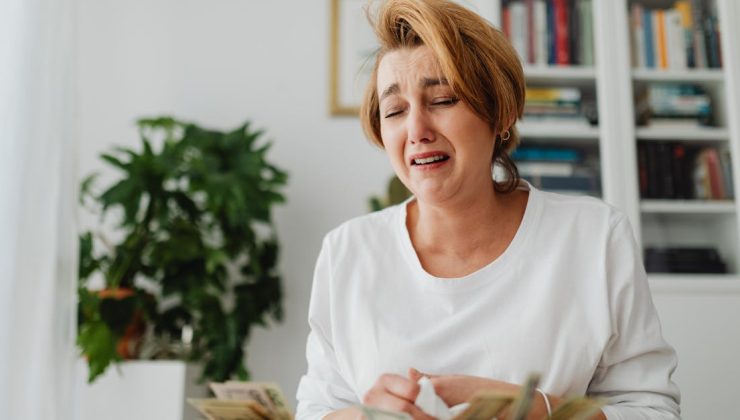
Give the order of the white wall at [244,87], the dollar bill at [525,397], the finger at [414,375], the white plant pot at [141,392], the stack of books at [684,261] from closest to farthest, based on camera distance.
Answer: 1. the dollar bill at [525,397]
2. the finger at [414,375]
3. the white plant pot at [141,392]
4. the stack of books at [684,261]
5. the white wall at [244,87]

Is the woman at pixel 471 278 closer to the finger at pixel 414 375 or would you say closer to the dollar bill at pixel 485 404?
the finger at pixel 414 375

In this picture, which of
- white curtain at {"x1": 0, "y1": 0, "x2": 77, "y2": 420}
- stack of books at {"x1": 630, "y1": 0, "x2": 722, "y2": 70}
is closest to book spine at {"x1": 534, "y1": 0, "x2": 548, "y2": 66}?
stack of books at {"x1": 630, "y1": 0, "x2": 722, "y2": 70}

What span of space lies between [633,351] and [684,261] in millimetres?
1298

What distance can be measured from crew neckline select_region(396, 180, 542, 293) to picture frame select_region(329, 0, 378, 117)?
154cm

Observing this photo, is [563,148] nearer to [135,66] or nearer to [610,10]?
[610,10]

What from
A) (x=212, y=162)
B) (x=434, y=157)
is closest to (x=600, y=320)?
(x=434, y=157)

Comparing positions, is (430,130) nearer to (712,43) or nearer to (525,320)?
(525,320)

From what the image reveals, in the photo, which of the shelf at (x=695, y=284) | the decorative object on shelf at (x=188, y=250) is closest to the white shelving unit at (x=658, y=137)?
the shelf at (x=695, y=284)

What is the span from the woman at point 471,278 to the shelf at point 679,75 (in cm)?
128

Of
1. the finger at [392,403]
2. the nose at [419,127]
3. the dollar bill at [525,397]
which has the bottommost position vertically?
the finger at [392,403]

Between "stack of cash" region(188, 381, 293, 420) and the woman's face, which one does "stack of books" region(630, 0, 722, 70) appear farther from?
"stack of cash" region(188, 381, 293, 420)

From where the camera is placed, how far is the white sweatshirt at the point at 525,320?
102 centimetres

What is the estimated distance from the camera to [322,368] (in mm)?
1183

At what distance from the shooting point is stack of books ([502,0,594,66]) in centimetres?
227
